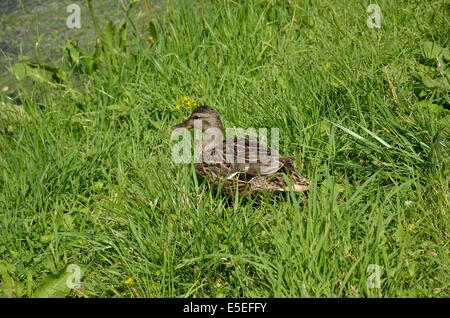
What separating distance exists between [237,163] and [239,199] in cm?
34

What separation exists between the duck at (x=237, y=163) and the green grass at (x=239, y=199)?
137mm

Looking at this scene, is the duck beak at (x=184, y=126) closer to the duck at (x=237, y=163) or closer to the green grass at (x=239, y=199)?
the duck at (x=237, y=163)

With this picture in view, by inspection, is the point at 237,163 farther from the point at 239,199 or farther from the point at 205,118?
the point at 205,118

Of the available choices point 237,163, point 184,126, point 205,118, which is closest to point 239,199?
point 237,163

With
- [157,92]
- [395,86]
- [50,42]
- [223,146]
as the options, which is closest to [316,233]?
[223,146]

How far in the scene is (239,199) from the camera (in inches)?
150

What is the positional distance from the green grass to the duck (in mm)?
137

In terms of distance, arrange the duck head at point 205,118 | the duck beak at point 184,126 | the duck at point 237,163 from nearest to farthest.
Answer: the duck at point 237,163
the duck head at point 205,118
the duck beak at point 184,126

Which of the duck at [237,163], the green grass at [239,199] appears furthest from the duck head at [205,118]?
the green grass at [239,199]

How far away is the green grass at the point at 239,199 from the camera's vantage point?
303 cm

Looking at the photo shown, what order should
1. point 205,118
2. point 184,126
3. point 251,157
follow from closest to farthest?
1. point 251,157
2. point 205,118
3. point 184,126

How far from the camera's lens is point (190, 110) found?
4848mm

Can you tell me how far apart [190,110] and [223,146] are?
2.56ft

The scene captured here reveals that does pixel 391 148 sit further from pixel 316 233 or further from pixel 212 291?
pixel 212 291
